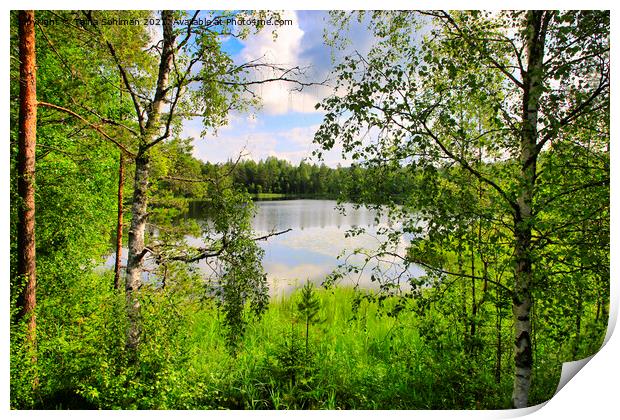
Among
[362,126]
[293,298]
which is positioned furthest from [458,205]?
[293,298]

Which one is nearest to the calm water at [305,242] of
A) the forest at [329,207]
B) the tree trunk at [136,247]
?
the forest at [329,207]

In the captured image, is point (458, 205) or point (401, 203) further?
point (401, 203)

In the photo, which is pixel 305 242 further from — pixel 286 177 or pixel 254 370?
pixel 254 370

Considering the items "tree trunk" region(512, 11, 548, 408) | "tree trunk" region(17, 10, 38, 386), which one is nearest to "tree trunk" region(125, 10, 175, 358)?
"tree trunk" region(17, 10, 38, 386)

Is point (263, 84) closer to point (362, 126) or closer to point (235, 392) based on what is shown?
point (362, 126)

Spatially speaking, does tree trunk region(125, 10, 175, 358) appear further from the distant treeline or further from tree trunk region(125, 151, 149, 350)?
the distant treeline

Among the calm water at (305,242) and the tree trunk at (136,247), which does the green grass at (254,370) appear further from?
the calm water at (305,242)

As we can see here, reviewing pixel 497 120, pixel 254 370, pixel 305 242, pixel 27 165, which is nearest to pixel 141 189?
pixel 27 165
